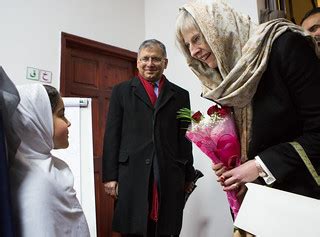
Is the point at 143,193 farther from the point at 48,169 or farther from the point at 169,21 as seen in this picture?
the point at 169,21

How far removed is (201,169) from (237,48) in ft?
5.73

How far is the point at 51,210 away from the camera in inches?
34.0

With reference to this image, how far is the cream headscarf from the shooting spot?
855 millimetres

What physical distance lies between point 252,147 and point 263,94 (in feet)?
0.55

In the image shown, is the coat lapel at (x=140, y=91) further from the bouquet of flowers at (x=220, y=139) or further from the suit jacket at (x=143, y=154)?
the bouquet of flowers at (x=220, y=139)

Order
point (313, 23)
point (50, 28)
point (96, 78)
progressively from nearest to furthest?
point (313, 23) < point (50, 28) < point (96, 78)

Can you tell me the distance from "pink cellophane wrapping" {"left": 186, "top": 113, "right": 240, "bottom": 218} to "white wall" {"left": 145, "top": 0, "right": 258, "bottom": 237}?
1.48 metres

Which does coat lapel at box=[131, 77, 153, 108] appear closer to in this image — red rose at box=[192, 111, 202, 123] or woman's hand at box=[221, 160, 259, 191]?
red rose at box=[192, 111, 202, 123]

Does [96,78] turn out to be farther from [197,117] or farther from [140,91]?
[197,117]

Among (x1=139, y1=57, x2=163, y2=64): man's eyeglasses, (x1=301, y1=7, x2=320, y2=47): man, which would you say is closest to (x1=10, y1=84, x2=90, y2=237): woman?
(x1=139, y1=57, x2=163, y2=64): man's eyeglasses

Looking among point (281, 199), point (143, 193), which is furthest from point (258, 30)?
point (143, 193)

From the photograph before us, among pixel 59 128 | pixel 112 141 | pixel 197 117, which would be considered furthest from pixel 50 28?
pixel 197 117

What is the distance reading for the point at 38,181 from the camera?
0.86 metres

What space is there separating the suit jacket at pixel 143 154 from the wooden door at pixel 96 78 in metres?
0.90
